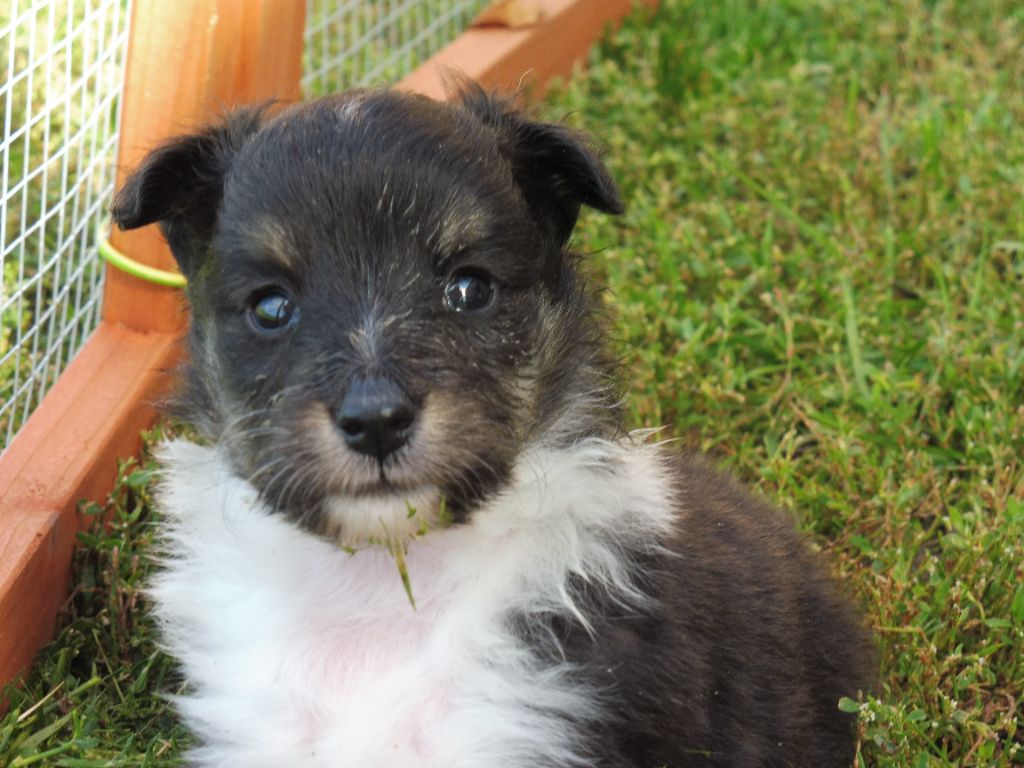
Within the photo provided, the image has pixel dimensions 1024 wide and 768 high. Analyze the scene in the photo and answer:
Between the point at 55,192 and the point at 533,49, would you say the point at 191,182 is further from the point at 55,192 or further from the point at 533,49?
the point at 533,49

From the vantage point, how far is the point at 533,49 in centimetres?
733

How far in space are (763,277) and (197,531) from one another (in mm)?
2940

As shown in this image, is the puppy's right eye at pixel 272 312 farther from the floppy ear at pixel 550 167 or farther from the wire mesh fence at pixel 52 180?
the wire mesh fence at pixel 52 180

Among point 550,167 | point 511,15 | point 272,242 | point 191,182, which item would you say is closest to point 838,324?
point 550,167

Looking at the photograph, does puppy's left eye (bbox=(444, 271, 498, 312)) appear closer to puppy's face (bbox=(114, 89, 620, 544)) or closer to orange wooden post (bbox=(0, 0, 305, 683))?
puppy's face (bbox=(114, 89, 620, 544))

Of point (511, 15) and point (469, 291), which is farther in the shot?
point (511, 15)

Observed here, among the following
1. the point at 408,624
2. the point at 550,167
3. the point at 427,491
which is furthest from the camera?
the point at 550,167

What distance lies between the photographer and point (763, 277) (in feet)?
19.0

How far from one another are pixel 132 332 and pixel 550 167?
1.93 m

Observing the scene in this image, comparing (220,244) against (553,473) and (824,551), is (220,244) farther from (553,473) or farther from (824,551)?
(824,551)

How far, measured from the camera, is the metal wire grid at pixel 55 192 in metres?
4.62

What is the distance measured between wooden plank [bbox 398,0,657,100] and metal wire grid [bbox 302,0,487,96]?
333 mm

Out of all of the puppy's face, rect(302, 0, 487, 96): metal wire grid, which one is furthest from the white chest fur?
rect(302, 0, 487, 96): metal wire grid

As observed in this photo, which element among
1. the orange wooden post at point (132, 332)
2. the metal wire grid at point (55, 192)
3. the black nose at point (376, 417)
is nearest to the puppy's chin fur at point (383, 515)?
the black nose at point (376, 417)
